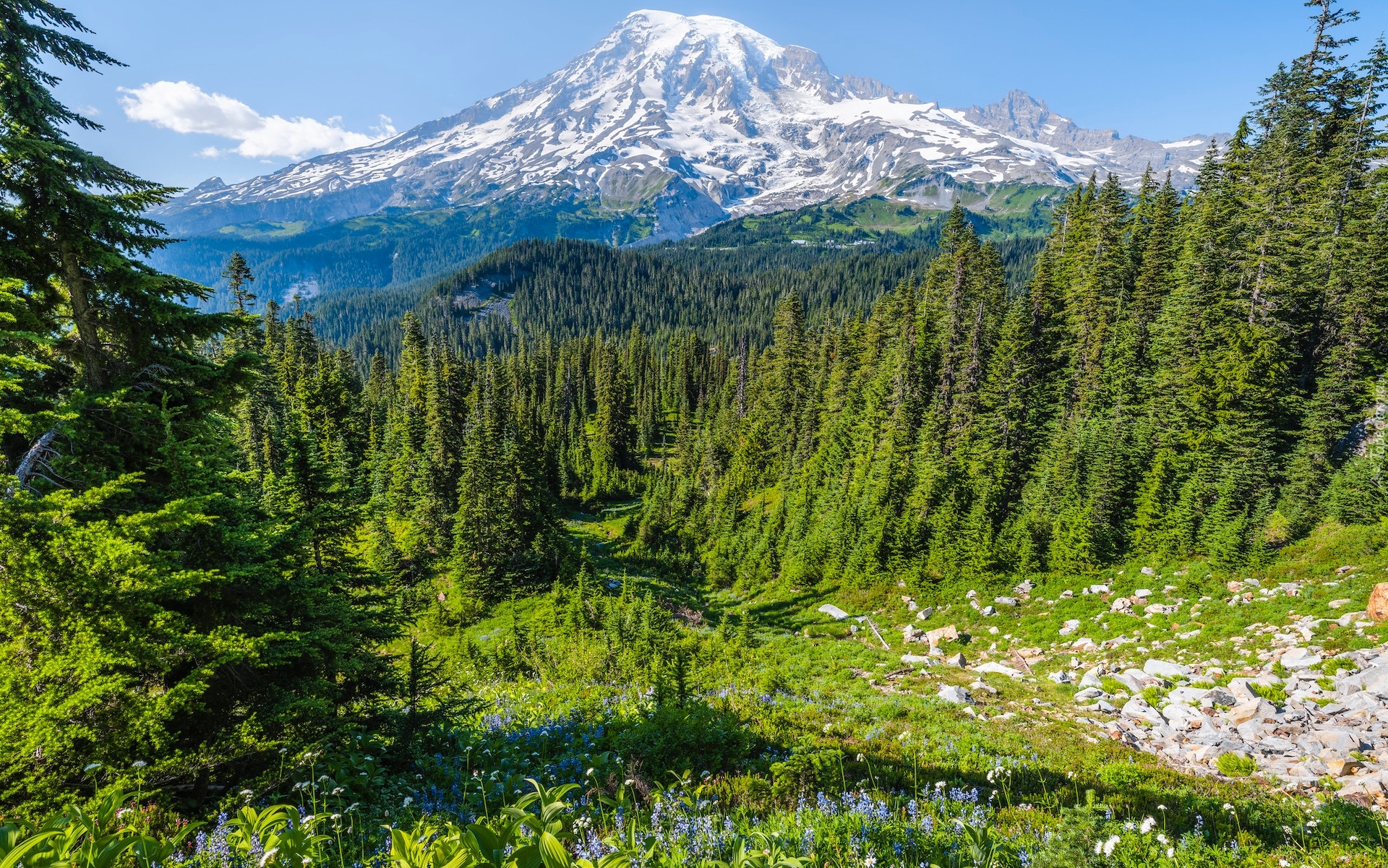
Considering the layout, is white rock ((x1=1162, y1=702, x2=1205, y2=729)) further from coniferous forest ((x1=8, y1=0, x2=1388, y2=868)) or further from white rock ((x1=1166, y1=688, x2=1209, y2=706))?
coniferous forest ((x1=8, y1=0, x2=1388, y2=868))

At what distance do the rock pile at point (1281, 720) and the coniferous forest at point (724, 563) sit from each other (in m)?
0.31

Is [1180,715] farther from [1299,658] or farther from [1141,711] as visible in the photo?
[1299,658]

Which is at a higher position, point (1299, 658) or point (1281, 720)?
point (1281, 720)

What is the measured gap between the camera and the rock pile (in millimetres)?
9258

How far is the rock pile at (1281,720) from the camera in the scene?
926 centimetres

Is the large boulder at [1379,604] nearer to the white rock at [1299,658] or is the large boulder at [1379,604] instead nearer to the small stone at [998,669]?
the white rock at [1299,658]

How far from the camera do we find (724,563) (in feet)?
135

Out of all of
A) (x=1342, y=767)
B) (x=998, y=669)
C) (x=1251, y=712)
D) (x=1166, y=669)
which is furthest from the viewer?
(x=998, y=669)

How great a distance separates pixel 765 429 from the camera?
197 feet

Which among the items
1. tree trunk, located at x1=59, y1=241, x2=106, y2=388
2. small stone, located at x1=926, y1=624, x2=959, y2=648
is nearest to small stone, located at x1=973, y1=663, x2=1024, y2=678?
small stone, located at x1=926, y1=624, x2=959, y2=648

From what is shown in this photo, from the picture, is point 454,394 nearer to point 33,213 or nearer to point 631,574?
point 631,574

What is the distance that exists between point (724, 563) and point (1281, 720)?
104ft

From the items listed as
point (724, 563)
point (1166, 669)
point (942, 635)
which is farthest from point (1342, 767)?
point (724, 563)

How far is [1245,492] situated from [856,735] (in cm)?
2243
